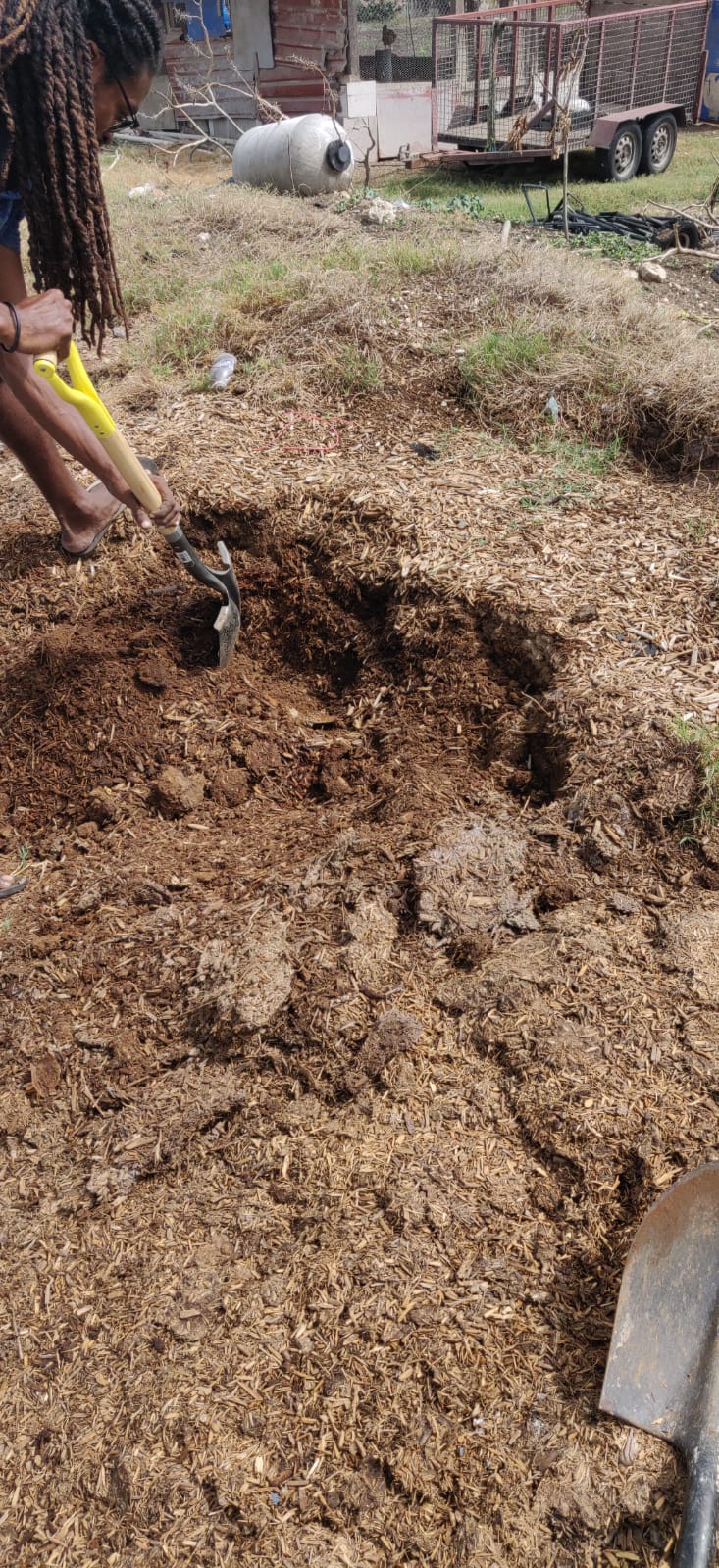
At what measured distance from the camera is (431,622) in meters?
3.23

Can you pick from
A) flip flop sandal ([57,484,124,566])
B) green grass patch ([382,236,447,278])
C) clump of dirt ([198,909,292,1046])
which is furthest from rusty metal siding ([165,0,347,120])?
clump of dirt ([198,909,292,1046])

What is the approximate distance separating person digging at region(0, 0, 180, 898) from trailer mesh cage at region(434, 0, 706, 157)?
853 centimetres

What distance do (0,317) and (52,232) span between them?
322 mm

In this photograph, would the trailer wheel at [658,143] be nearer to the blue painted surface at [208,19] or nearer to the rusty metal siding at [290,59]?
the rusty metal siding at [290,59]

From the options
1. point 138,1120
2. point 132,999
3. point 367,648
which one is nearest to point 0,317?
point 367,648

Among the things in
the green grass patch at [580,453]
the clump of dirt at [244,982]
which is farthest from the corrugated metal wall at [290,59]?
the clump of dirt at [244,982]

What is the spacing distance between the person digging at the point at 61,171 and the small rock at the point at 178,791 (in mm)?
465

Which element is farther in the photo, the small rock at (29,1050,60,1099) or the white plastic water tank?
the white plastic water tank

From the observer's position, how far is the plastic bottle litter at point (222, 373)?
446 centimetres

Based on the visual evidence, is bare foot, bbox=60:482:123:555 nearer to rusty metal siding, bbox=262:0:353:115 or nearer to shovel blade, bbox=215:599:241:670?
shovel blade, bbox=215:599:241:670

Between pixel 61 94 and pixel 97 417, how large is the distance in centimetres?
70

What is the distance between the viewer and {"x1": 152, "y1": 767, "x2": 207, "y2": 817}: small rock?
293 centimetres

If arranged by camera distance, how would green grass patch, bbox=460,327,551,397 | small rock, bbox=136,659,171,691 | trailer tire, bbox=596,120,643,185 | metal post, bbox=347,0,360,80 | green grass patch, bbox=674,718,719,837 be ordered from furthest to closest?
metal post, bbox=347,0,360,80, trailer tire, bbox=596,120,643,185, green grass patch, bbox=460,327,551,397, small rock, bbox=136,659,171,691, green grass patch, bbox=674,718,719,837

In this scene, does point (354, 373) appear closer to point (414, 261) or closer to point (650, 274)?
point (414, 261)
